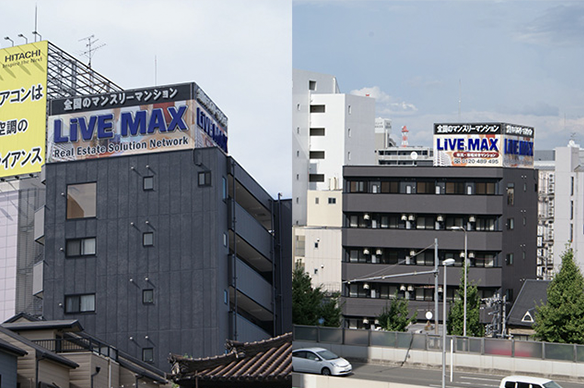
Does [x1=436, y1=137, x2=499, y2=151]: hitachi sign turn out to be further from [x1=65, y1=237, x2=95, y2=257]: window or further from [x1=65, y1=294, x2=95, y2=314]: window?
[x1=65, y1=294, x2=95, y2=314]: window

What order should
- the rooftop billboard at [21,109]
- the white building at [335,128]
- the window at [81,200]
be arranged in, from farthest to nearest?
1. the white building at [335,128]
2. the rooftop billboard at [21,109]
3. the window at [81,200]

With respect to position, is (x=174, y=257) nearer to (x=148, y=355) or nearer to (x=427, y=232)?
(x=148, y=355)

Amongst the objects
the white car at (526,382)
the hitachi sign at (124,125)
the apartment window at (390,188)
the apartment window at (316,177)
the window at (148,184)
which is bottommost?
the white car at (526,382)

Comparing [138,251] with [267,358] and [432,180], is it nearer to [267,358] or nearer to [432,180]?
[267,358]

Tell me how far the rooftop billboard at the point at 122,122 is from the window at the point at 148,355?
16.8 feet

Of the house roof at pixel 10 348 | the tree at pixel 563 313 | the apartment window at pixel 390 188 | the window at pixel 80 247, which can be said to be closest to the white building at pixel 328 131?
the apartment window at pixel 390 188

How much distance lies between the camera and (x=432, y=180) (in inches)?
626

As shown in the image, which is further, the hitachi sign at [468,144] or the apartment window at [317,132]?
the apartment window at [317,132]

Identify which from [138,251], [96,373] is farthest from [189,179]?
[96,373]

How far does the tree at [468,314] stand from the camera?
33.8ft

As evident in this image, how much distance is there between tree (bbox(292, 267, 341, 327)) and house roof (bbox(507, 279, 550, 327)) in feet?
13.7

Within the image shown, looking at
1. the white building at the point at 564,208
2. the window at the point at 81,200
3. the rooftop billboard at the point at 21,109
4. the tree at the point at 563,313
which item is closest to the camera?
the window at the point at 81,200

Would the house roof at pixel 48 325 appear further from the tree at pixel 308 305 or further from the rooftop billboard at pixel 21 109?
the rooftop billboard at pixel 21 109

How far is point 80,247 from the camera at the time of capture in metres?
8.30
